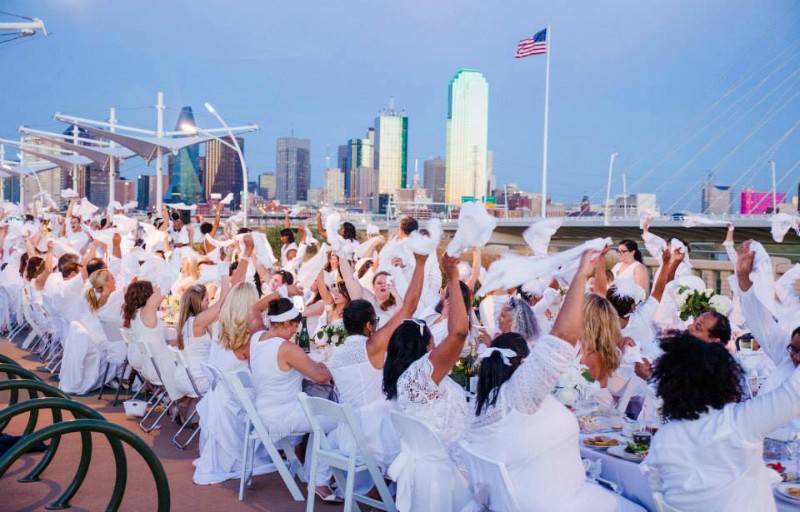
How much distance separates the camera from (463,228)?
3.62 meters

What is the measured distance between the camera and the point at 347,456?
523 cm

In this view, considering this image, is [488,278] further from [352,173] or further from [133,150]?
[352,173]

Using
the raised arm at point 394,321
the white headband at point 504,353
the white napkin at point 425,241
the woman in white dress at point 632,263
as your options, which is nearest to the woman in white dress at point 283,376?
the raised arm at point 394,321

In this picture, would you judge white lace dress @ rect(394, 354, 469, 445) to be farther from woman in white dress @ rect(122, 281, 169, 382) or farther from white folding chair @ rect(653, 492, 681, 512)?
woman in white dress @ rect(122, 281, 169, 382)

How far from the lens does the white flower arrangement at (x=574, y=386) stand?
15.1 ft

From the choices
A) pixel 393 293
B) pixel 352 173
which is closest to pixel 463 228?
pixel 393 293

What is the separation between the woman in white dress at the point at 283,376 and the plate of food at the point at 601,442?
79.5 inches

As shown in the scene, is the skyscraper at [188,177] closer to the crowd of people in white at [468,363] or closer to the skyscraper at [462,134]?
the skyscraper at [462,134]

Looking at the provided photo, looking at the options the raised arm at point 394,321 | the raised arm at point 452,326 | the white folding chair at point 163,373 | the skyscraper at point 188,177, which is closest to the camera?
the raised arm at point 452,326

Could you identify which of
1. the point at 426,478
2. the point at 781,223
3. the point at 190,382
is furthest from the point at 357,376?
the point at 781,223

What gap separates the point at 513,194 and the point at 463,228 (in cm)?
13658

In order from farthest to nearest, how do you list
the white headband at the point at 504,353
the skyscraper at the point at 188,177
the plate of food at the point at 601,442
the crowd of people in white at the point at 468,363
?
1. the skyscraper at the point at 188,177
2. the plate of food at the point at 601,442
3. the white headband at the point at 504,353
4. the crowd of people in white at the point at 468,363

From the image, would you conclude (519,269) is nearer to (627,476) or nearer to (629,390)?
(627,476)

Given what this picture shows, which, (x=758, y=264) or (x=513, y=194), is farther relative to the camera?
(x=513, y=194)
